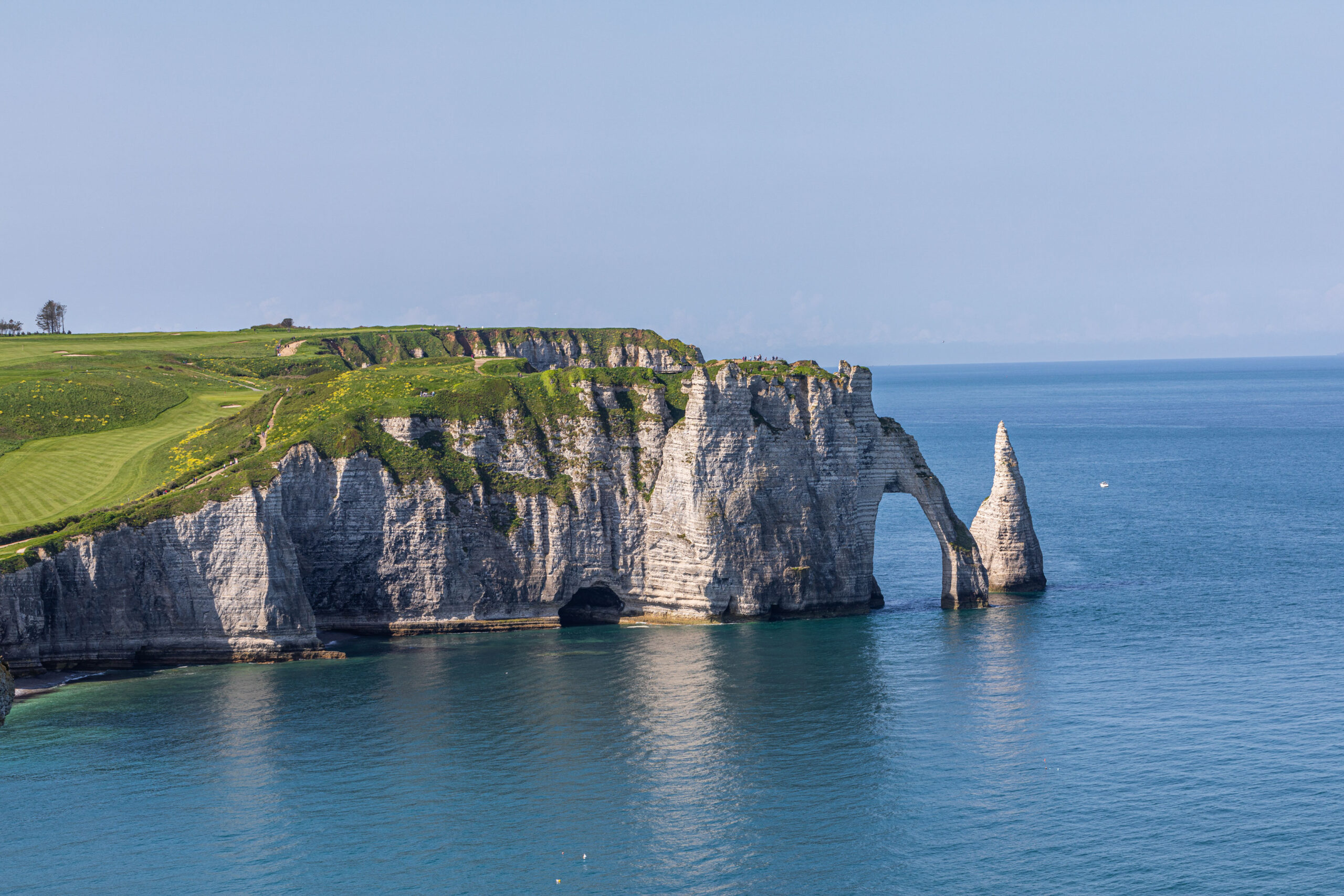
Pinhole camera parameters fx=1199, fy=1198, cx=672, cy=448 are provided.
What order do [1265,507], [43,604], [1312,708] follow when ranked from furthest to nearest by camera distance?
[1265,507]
[43,604]
[1312,708]

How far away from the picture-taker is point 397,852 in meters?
41.3

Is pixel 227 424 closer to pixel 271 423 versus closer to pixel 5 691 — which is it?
pixel 271 423

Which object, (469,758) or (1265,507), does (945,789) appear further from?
(1265,507)

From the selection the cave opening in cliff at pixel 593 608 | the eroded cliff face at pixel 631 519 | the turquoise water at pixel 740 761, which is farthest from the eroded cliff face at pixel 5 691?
the cave opening in cliff at pixel 593 608

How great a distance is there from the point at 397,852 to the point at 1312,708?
40070mm

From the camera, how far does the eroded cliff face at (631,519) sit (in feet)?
235

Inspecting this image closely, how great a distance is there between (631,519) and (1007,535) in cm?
2465

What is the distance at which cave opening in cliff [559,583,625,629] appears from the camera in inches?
2970

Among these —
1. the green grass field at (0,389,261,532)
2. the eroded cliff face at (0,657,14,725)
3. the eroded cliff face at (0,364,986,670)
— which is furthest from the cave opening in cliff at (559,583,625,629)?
the eroded cliff face at (0,657,14,725)

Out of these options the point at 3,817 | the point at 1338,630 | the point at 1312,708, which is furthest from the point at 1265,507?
the point at 3,817

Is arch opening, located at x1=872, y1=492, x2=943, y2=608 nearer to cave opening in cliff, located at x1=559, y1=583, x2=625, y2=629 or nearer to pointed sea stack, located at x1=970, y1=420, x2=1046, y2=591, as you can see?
pointed sea stack, located at x1=970, y1=420, x2=1046, y2=591

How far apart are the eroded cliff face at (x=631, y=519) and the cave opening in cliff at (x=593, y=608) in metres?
0.11

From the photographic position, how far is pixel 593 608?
75875mm

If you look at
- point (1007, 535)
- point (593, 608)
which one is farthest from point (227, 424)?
point (1007, 535)
